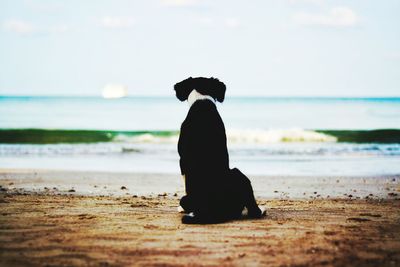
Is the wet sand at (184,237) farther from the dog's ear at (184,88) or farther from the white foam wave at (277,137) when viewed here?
the white foam wave at (277,137)

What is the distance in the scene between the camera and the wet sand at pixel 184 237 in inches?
157

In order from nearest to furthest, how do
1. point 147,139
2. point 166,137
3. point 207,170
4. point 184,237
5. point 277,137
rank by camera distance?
1. point 184,237
2. point 207,170
3. point 277,137
4. point 147,139
5. point 166,137

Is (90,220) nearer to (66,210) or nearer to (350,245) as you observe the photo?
(66,210)

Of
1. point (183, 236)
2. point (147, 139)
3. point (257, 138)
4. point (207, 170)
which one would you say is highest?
point (257, 138)

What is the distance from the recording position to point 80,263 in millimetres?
3873

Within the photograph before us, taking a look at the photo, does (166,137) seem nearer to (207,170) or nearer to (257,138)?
(257,138)

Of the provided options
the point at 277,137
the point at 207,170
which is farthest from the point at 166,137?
the point at 207,170

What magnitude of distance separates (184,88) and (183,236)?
173 cm

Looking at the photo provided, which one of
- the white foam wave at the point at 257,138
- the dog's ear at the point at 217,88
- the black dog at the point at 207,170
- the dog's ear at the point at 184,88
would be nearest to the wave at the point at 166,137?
the white foam wave at the point at 257,138

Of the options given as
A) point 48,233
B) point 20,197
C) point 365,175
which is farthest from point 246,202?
point 365,175

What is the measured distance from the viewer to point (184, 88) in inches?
224

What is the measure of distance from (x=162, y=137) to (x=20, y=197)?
1765 cm

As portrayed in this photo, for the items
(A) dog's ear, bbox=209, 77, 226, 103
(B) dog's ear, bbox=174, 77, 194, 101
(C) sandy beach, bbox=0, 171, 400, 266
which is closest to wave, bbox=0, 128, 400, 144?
(C) sandy beach, bbox=0, 171, 400, 266

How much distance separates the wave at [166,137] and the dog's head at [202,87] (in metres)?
16.8
